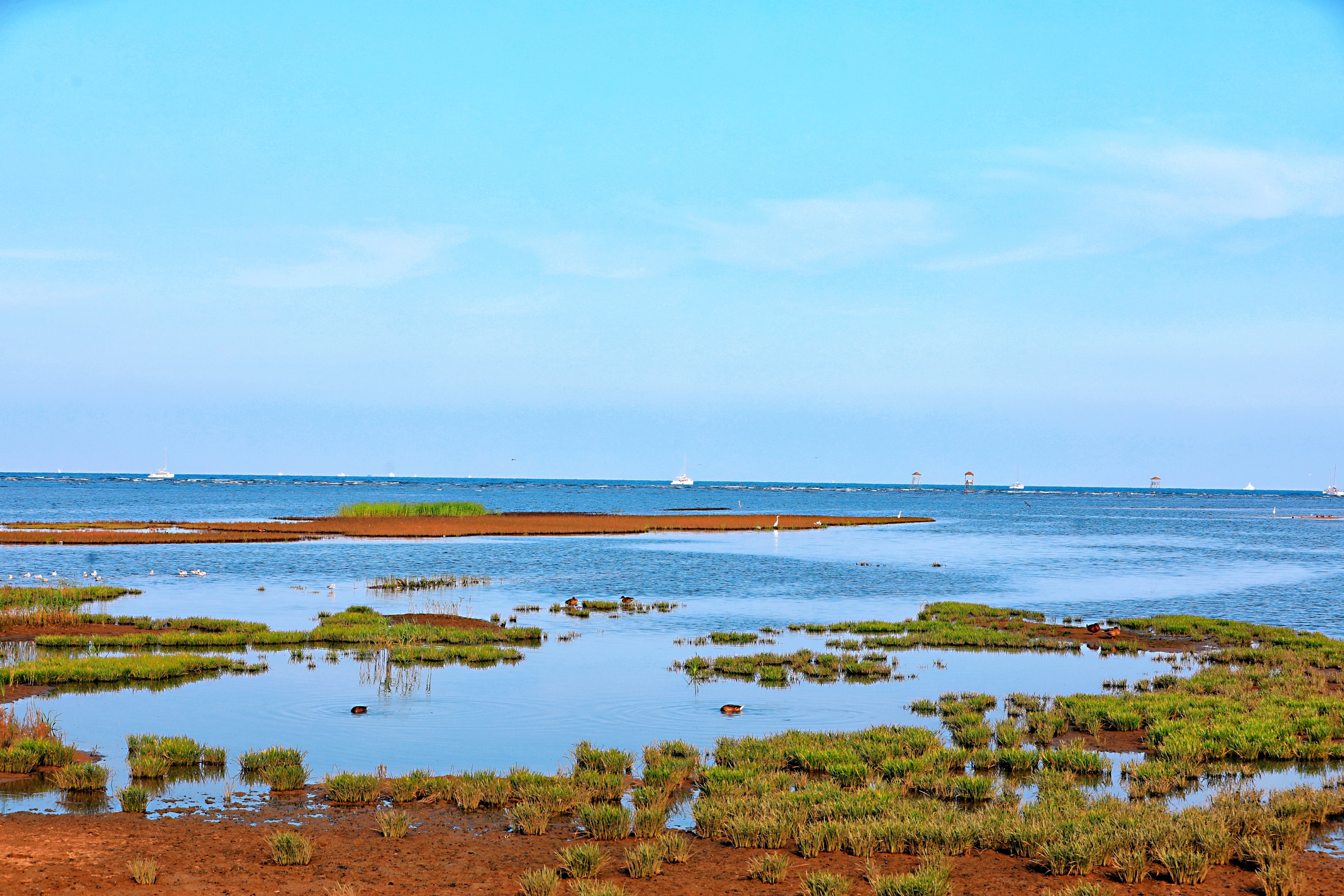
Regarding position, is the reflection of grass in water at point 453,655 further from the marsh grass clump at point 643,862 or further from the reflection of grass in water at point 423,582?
the marsh grass clump at point 643,862

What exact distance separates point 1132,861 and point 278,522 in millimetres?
95680

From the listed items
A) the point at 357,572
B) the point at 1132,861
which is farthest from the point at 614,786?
the point at 357,572

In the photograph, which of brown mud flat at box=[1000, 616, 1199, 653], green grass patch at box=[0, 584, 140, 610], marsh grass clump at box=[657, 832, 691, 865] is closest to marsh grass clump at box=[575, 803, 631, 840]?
marsh grass clump at box=[657, 832, 691, 865]

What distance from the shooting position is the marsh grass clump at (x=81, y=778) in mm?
15391

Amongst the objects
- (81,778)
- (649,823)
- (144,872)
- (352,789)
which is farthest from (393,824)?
(81,778)

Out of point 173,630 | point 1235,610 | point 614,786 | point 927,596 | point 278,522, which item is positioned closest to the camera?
point 614,786

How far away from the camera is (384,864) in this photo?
1230cm

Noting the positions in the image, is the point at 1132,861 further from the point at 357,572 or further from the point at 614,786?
the point at 357,572

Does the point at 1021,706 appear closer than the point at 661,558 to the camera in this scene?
Yes

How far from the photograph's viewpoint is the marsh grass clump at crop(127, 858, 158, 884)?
1133 centimetres

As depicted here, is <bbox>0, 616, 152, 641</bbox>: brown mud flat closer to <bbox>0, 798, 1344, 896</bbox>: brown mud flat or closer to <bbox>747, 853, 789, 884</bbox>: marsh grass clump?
<bbox>0, 798, 1344, 896</bbox>: brown mud flat

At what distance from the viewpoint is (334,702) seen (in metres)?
22.9

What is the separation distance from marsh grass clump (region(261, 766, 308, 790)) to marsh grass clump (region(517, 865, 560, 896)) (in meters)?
5.79

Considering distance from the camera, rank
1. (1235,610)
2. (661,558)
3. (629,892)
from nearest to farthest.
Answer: (629,892), (1235,610), (661,558)
